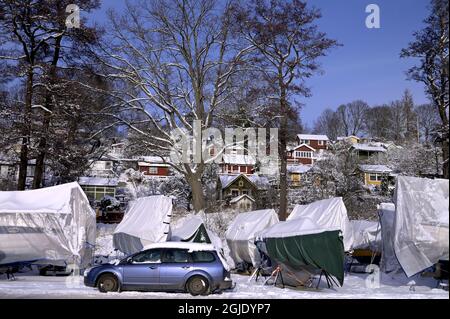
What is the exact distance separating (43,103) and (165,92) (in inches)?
412

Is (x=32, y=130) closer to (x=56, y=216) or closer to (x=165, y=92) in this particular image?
(x=56, y=216)

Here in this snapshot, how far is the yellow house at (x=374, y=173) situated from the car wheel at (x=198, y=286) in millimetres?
14128

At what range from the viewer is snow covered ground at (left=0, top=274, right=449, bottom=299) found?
10899mm

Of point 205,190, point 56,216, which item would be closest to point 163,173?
point 205,190

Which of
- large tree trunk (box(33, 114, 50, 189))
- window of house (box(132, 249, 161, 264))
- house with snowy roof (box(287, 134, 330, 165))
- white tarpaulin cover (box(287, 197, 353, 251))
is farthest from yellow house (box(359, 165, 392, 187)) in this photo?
large tree trunk (box(33, 114, 50, 189))

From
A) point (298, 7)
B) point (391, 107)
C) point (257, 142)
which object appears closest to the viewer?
point (391, 107)

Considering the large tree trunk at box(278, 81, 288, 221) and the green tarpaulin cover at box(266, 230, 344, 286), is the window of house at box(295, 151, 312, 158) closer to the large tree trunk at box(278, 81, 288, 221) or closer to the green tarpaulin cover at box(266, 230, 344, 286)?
the large tree trunk at box(278, 81, 288, 221)

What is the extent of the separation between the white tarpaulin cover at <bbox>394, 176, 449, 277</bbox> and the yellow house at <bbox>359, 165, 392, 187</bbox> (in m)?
12.4

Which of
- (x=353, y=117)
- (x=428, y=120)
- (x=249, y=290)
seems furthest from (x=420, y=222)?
(x=353, y=117)

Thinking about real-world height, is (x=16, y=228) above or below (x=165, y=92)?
below

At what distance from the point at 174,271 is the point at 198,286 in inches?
28.4

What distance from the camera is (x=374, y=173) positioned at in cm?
2770

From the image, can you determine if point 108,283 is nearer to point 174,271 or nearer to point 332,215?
point 174,271

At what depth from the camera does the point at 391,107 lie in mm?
16250
